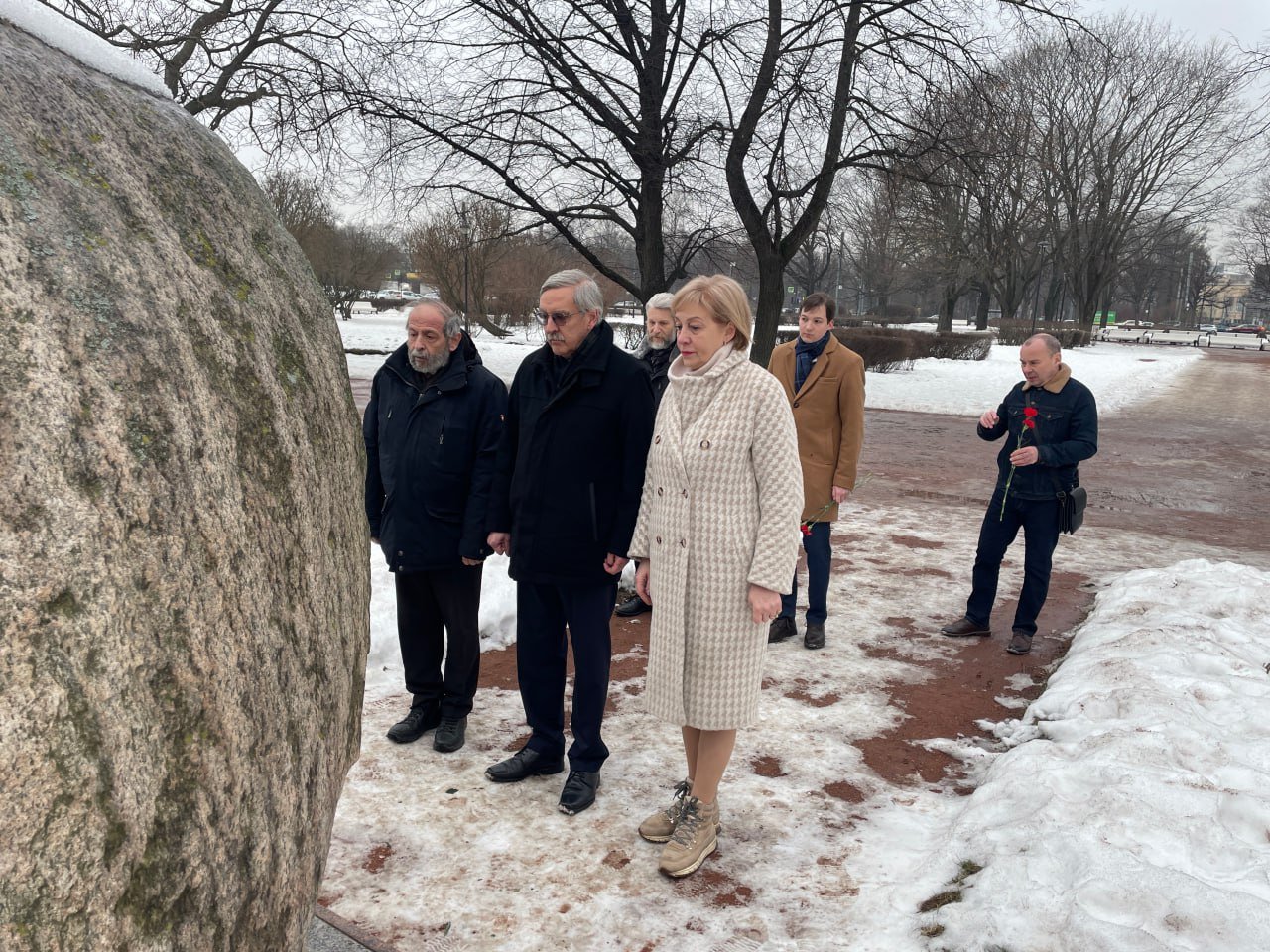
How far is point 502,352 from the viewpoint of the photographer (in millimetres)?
26797

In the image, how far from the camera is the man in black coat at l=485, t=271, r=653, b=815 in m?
3.21

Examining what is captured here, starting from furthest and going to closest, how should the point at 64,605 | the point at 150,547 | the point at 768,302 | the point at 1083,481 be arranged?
the point at 768,302
the point at 1083,481
the point at 150,547
the point at 64,605

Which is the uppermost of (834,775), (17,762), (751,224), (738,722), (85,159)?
(751,224)

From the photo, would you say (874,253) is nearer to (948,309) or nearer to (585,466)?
(948,309)

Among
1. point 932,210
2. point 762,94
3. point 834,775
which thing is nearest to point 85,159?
point 834,775

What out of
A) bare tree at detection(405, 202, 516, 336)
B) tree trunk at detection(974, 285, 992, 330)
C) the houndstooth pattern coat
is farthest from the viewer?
tree trunk at detection(974, 285, 992, 330)

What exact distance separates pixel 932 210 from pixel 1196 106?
1106 inches

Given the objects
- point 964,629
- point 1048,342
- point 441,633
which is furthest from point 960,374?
point 441,633

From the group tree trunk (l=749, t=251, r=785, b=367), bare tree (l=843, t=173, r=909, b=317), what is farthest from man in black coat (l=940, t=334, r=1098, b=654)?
bare tree (l=843, t=173, r=909, b=317)

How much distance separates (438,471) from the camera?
3576mm

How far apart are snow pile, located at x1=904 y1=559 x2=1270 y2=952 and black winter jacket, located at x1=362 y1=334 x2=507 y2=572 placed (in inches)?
79.6

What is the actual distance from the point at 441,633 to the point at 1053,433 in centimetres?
330

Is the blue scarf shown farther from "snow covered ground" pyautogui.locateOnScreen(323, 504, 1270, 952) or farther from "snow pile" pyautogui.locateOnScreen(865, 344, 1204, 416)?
"snow pile" pyautogui.locateOnScreen(865, 344, 1204, 416)

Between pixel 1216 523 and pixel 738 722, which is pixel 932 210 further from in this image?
pixel 738 722
